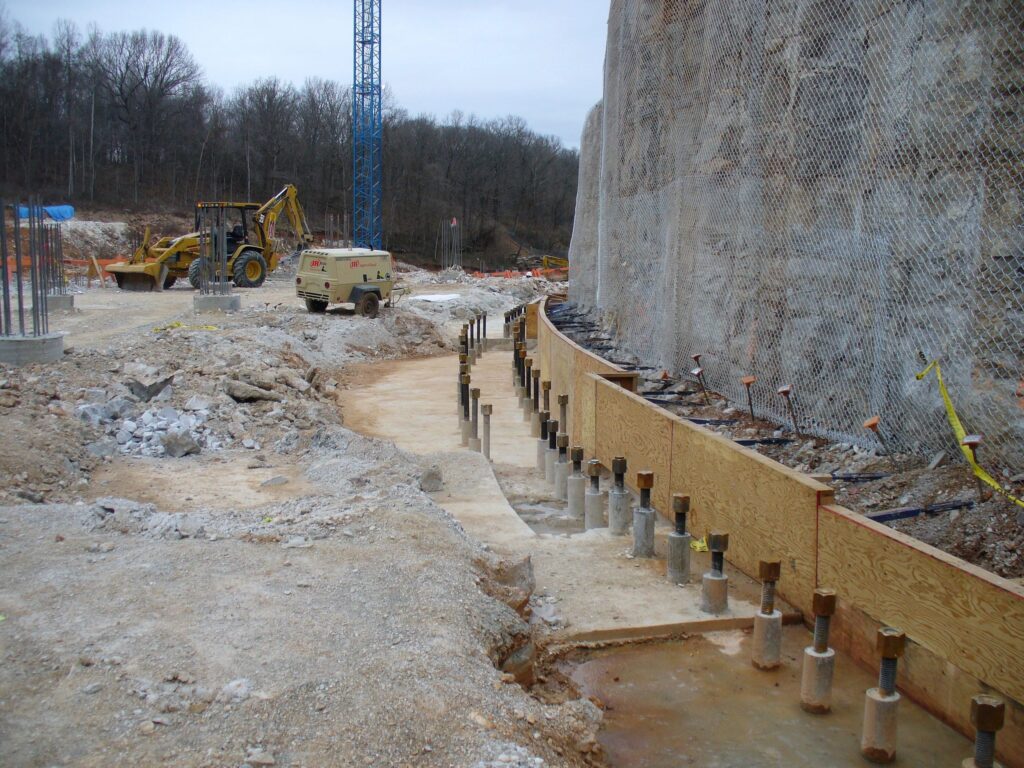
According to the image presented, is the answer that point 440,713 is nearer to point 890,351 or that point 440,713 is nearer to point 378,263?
point 890,351

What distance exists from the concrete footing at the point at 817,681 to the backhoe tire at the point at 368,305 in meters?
23.0

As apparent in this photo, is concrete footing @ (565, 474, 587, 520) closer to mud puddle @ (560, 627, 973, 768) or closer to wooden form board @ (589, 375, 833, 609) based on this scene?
wooden form board @ (589, 375, 833, 609)

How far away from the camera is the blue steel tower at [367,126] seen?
57.4m

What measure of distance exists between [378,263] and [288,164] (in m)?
45.7

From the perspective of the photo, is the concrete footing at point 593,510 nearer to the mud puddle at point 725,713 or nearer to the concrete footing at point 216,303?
the mud puddle at point 725,713

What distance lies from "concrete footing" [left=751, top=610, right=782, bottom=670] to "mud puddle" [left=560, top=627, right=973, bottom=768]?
67mm

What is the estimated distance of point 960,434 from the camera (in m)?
A: 6.57

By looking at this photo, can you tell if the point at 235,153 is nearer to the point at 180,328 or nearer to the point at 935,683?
the point at 180,328

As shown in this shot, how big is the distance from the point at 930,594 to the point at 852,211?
175 inches

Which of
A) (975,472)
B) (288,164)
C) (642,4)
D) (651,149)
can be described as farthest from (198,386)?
(288,164)

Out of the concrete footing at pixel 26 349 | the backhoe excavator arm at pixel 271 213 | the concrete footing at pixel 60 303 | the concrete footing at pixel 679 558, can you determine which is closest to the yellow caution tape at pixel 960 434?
the concrete footing at pixel 679 558

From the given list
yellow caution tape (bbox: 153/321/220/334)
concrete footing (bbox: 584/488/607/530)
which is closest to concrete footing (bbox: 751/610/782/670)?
concrete footing (bbox: 584/488/607/530)

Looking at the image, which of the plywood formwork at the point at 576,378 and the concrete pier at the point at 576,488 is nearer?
the concrete pier at the point at 576,488

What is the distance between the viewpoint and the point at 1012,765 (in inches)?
175
